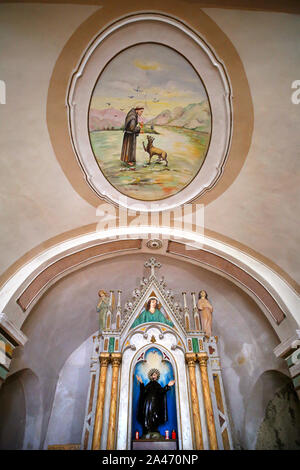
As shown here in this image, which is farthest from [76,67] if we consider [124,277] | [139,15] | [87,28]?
[124,277]

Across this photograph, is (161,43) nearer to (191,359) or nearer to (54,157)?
(54,157)

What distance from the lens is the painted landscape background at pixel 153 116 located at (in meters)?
5.58

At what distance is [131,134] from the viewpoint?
6.62m

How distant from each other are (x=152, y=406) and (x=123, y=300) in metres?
4.09

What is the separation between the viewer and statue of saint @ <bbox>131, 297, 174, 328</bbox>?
8.14 m

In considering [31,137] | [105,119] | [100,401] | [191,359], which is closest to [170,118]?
[105,119]

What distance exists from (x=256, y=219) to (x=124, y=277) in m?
4.95

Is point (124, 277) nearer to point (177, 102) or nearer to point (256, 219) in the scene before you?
point (256, 219)

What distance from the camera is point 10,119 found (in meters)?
5.77

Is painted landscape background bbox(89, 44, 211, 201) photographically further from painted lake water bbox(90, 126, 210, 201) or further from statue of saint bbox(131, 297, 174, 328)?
statue of saint bbox(131, 297, 174, 328)

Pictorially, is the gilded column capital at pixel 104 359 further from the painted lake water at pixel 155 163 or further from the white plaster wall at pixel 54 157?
the painted lake water at pixel 155 163

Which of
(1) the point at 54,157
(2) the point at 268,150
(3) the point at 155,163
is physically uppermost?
(3) the point at 155,163

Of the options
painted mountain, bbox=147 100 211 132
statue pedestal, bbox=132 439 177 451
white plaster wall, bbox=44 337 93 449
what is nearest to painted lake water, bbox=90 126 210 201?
painted mountain, bbox=147 100 211 132

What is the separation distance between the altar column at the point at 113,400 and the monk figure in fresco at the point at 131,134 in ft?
15.4
